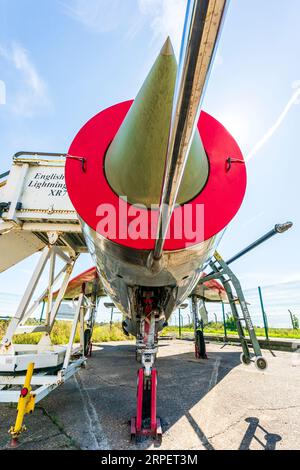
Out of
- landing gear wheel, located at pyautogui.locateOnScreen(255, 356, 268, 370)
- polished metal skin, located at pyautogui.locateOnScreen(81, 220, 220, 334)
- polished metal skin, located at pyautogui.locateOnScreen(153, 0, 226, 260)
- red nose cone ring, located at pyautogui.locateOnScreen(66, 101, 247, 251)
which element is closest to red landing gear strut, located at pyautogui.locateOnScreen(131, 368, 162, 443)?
polished metal skin, located at pyautogui.locateOnScreen(81, 220, 220, 334)

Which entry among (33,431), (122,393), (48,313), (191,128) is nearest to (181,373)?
(122,393)

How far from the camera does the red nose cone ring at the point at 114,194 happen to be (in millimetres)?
1387

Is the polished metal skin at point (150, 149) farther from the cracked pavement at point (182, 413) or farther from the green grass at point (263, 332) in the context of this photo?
the green grass at point (263, 332)

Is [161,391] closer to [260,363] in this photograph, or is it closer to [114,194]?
[260,363]

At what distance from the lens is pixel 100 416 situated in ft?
9.37

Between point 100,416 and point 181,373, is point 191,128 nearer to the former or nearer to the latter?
point 100,416

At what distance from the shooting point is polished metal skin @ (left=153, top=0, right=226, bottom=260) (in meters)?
0.51

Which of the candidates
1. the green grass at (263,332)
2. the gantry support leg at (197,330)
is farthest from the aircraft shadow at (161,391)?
the green grass at (263,332)

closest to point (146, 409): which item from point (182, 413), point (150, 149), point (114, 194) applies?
point (182, 413)

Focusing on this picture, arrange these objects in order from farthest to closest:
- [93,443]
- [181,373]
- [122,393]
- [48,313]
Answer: [181,373], [48,313], [122,393], [93,443]

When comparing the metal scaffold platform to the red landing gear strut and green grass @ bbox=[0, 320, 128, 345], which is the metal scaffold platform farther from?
green grass @ bbox=[0, 320, 128, 345]

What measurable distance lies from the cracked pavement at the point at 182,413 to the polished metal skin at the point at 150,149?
86.3 inches

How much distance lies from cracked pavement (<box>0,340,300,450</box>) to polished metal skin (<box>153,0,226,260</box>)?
2443mm

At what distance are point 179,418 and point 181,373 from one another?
9.13ft
